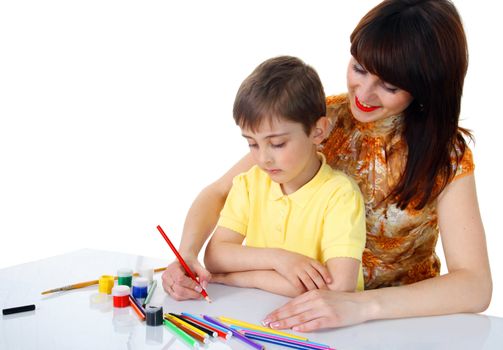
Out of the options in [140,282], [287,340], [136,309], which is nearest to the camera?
[287,340]

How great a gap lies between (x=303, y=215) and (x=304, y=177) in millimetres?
105

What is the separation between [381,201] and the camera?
6.59 ft

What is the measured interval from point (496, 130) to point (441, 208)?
1.51 meters

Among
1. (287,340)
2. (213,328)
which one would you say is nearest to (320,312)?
(287,340)

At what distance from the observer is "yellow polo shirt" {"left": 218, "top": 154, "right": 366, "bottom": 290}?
1.77 meters

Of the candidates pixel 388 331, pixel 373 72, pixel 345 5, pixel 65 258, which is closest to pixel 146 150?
pixel 345 5

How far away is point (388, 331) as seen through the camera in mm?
1537

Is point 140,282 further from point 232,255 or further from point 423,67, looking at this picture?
point 423,67

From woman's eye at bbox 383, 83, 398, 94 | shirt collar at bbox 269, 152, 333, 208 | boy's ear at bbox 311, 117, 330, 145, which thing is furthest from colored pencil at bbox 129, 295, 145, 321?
woman's eye at bbox 383, 83, 398, 94

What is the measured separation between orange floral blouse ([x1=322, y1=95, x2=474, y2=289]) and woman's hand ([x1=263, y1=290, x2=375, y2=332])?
1.49 feet

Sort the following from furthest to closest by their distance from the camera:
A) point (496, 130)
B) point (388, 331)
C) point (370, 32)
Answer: point (496, 130), point (370, 32), point (388, 331)

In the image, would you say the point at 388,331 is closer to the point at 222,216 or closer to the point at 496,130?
the point at 222,216

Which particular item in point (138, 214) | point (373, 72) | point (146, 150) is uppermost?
point (373, 72)

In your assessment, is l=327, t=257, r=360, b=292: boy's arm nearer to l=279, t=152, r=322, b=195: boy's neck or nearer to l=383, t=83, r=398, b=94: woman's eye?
l=279, t=152, r=322, b=195: boy's neck
